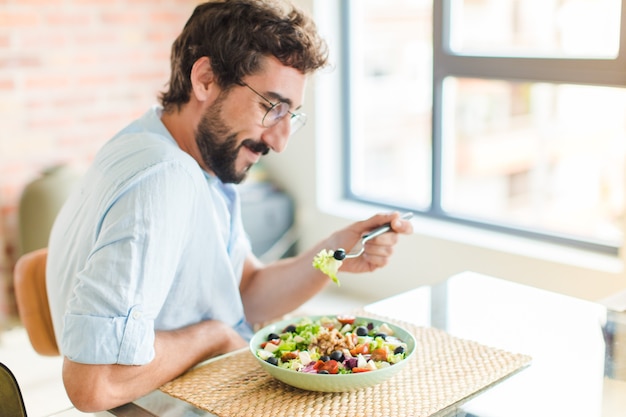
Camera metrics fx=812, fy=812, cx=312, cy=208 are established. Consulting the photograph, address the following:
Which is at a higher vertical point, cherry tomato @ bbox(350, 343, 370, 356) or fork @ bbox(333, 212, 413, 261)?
fork @ bbox(333, 212, 413, 261)

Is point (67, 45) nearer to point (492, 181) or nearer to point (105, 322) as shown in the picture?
point (105, 322)

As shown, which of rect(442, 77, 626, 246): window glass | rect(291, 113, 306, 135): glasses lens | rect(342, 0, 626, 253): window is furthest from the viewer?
rect(442, 77, 626, 246): window glass

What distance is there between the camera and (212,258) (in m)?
1.74

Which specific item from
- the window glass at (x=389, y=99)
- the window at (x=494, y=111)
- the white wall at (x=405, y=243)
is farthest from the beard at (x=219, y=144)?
the window glass at (x=389, y=99)

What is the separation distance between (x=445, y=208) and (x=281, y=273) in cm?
157

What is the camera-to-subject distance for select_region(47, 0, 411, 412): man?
1.42 meters

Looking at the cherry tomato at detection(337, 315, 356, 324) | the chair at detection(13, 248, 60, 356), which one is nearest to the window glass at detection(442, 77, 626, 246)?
the chair at detection(13, 248, 60, 356)

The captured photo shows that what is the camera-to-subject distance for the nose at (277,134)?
1794 millimetres

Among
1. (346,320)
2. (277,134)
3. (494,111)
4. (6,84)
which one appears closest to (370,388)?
(346,320)

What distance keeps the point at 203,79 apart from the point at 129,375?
0.67 metres

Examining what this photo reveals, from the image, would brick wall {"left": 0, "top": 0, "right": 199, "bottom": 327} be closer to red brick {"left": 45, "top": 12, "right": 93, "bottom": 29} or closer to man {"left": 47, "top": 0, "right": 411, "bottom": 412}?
red brick {"left": 45, "top": 12, "right": 93, "bottom": 29}

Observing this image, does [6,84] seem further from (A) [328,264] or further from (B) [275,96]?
(A) [328,264]

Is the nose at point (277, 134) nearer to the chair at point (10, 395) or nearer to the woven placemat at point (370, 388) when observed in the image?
the woven placemat at point (370, 388)

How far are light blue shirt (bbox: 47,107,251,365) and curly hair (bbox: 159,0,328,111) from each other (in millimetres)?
190
